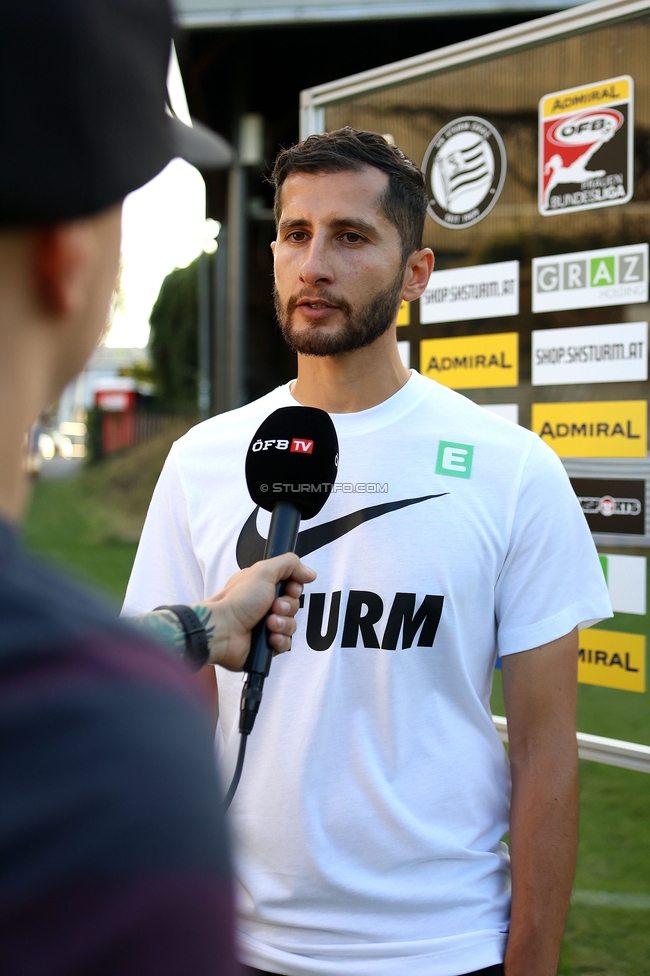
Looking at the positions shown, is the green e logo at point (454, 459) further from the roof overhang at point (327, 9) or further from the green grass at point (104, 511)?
the green grass at point (104, 511)

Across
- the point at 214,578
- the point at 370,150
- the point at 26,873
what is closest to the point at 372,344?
the point at 370,150

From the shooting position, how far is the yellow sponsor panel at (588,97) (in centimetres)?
270

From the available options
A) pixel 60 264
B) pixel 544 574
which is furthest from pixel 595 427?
pixel 60 264

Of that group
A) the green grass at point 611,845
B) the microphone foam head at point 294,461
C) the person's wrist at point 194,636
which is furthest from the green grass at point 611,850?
the person's wrist at point 194,636

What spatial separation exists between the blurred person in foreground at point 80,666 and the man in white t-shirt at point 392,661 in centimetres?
125

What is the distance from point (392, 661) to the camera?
176 centimetres

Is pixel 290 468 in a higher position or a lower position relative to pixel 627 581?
higher

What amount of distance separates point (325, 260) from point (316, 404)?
0.30 metres

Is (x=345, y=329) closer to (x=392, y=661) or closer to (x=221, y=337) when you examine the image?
(x=392, y=661)

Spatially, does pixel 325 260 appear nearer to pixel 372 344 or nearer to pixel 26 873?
pixel 372 344

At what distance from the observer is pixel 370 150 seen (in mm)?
2066

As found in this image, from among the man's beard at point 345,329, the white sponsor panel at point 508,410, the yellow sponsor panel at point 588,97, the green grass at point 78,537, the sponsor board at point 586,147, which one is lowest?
the green grass at point 78,537

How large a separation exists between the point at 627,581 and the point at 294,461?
1.43 m

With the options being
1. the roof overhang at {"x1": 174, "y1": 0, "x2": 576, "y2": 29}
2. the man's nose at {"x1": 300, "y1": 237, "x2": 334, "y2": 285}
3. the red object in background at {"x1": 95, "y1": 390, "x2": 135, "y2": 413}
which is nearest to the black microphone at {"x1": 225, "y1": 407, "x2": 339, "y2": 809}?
the man's nose at {"x1": 300, "y1": 237, "x2": 334, "y2": 285}
